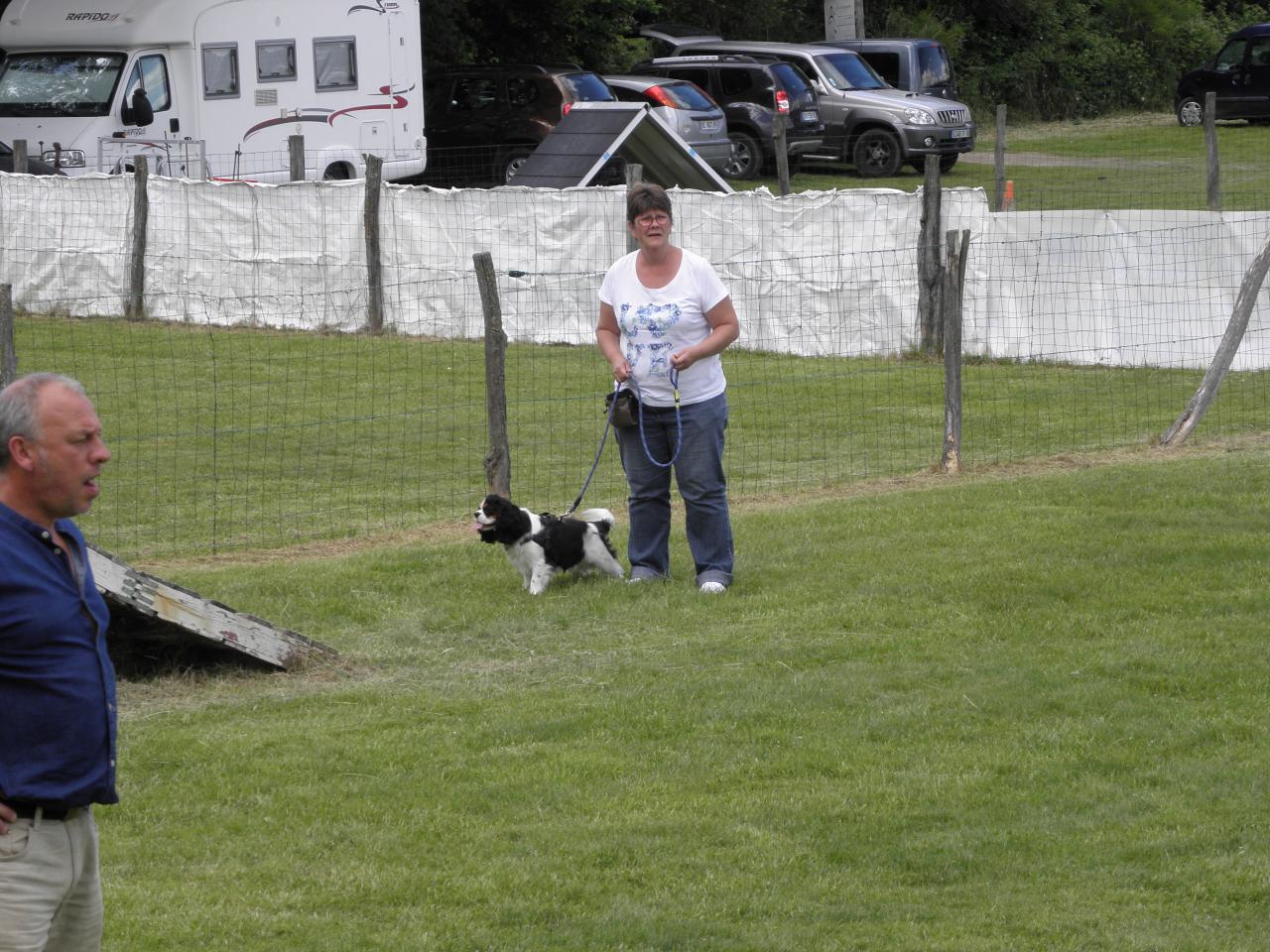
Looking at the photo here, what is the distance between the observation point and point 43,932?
3512 mm

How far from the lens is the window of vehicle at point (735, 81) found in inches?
1278

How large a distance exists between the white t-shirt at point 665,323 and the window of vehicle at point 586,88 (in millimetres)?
21697

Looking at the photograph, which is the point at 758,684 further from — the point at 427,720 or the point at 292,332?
the point at 292,332

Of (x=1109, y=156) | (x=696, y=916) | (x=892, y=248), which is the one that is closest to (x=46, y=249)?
(x=892, y=248)

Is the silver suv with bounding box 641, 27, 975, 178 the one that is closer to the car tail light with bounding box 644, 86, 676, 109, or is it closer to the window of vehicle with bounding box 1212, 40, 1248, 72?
the car tail light with bounding box 644, 86, 676, 109

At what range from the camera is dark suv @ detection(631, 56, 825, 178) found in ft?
102

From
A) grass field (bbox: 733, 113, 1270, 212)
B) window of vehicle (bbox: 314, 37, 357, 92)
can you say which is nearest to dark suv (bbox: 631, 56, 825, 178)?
grass field (bbox: 733, 113, 1270, 212)

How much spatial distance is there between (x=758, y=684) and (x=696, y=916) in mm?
2037

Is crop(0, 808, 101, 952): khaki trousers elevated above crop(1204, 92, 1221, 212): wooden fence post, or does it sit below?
below

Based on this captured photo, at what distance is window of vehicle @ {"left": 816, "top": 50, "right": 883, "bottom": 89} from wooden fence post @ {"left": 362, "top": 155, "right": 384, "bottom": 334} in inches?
583

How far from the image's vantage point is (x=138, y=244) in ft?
67.5

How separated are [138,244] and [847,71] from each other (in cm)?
1662

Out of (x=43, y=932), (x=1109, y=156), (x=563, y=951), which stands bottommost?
(x=563, y=951)

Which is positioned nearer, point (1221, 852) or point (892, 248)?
point (1221, 852)
